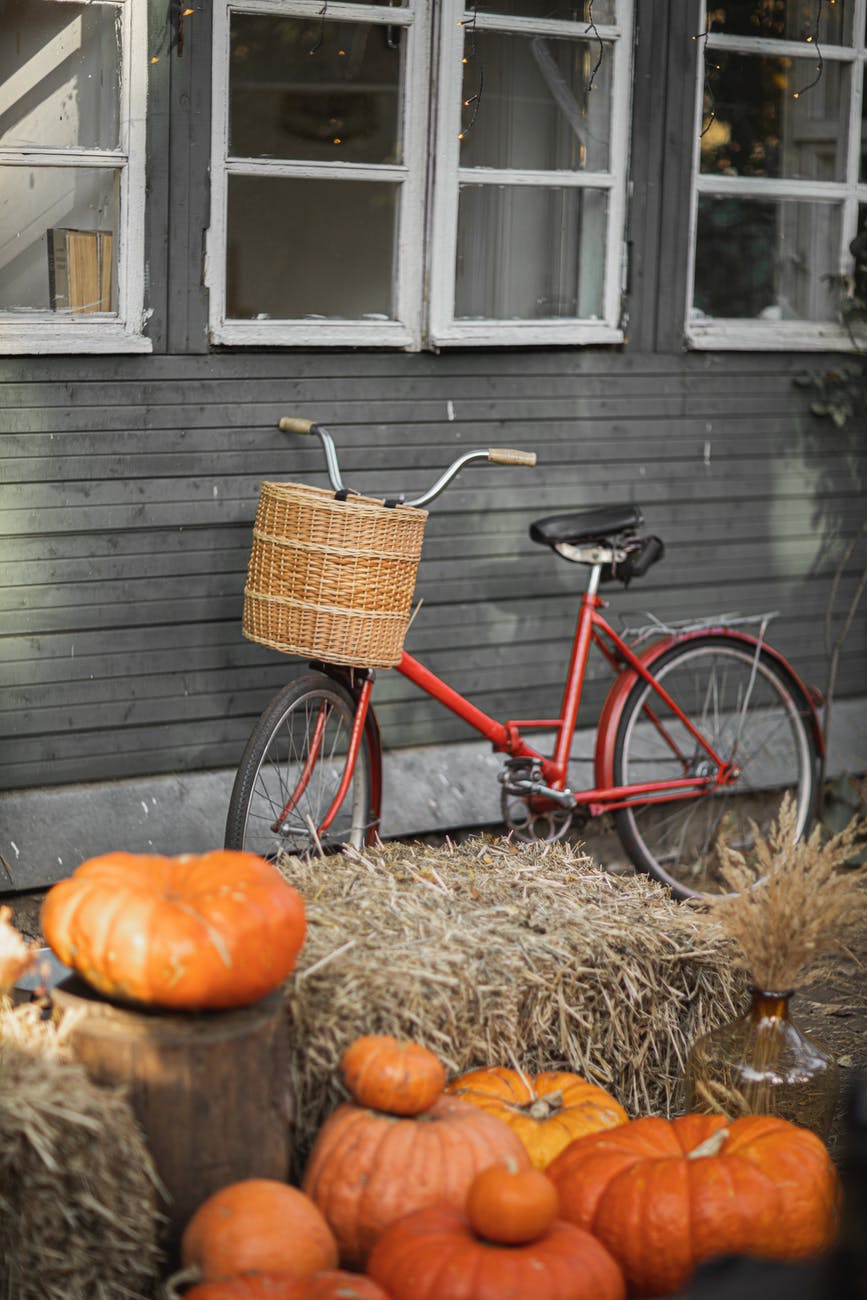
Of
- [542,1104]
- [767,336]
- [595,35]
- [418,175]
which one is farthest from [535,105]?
[542,1104]

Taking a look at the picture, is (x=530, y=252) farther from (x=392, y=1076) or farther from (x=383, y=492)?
(x=392, y=1076)

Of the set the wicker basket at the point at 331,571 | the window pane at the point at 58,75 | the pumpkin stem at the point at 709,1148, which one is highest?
the window pane at the point at 58,75

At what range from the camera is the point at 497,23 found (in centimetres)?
537

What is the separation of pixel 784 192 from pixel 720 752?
2211 millimetres

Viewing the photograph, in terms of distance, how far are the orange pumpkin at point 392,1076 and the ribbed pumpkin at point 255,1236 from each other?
0.84ft

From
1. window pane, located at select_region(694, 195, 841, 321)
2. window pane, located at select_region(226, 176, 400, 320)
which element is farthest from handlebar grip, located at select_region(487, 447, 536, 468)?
window pane, located at select_region(694, 195, 841, 321)

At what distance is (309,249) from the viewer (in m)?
5.29

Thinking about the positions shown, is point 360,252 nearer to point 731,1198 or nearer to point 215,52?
point 215,52

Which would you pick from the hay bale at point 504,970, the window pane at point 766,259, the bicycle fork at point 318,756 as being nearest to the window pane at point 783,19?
the window pane at point 766,259

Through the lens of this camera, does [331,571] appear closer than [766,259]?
Yes

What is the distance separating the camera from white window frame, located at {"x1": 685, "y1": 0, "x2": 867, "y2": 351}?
234 inches

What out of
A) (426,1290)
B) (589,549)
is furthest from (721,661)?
(426,1290)

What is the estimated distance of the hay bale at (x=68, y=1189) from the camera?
98.3 inches

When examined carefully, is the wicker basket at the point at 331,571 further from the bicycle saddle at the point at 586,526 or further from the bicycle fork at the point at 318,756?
the bicycle saddle at the point at 586,526
